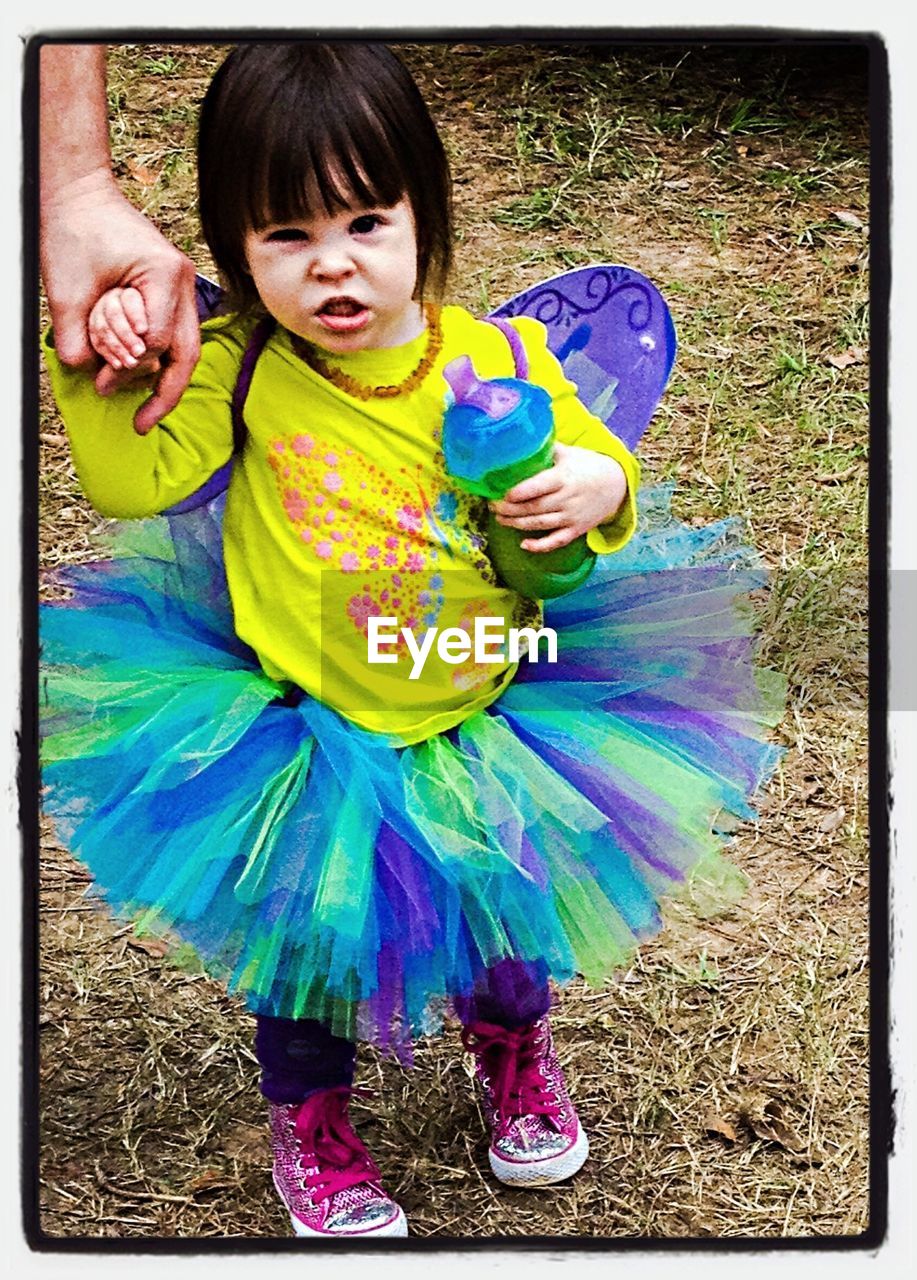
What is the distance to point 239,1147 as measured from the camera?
4.79ft

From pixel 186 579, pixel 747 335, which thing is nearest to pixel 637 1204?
pixel 186 579

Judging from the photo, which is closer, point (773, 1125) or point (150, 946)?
point (773, 1125)

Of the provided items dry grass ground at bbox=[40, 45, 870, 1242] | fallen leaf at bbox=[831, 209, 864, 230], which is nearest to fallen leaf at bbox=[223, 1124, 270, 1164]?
dry grass ground at bbox=[40, 45, 870, 1242]

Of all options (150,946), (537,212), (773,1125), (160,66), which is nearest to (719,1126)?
(773,1125)

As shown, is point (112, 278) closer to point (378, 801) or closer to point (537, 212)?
point (378, 801)

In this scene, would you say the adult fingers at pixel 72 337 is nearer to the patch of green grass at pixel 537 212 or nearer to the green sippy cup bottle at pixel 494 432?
the green sippy cup bottle at pixel 494 432

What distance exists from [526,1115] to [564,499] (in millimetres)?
565

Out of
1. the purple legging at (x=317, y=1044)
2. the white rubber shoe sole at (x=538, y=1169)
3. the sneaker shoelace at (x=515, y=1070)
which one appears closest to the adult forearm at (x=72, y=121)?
the purple legging at (x=317, y=1044)

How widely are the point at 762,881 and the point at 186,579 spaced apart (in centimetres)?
78

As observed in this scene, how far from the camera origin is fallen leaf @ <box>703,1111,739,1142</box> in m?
1.50

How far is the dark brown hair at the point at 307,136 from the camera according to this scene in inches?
43.1

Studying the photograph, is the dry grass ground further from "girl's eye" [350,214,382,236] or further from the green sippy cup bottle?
"girl's eye" [350,214,382,236]

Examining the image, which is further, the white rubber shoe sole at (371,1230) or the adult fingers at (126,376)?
the white rubber shoe sole at (371,1230)

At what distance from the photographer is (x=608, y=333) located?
134 cm
